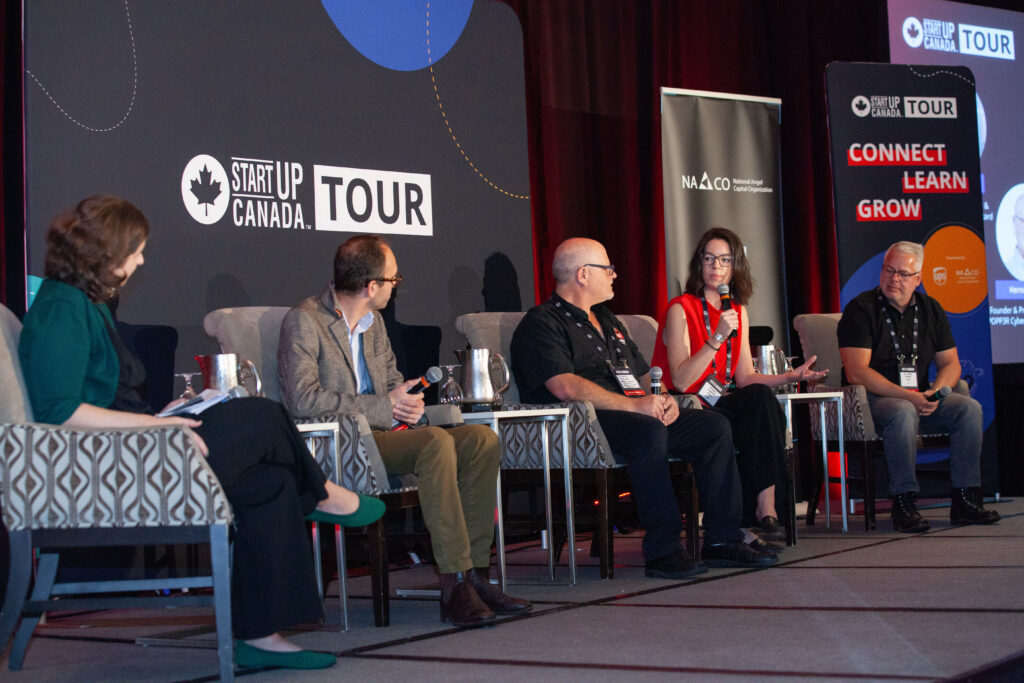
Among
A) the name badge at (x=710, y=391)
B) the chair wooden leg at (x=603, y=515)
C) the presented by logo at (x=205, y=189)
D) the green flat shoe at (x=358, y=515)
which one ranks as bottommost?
the chair wooden leg at (x=603, y=515)

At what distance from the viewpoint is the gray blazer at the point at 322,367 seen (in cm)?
318

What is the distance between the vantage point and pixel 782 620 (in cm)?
276

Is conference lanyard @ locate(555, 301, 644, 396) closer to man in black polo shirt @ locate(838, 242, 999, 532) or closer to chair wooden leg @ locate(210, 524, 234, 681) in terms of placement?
man in black polo shirt @ locate(838, 242, 999, 532)

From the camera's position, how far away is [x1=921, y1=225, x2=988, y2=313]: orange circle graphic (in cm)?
570

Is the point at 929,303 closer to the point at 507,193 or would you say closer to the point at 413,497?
the point at 507,193

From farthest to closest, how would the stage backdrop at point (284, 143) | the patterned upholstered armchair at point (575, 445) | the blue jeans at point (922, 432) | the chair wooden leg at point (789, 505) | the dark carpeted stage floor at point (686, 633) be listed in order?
the blue jeans at point (922, 432), the chair wooden leg at point (789, 505), the patterned upholstered armchair at point (575, 445), the stage backdrop at point (284, 143), the dark carpeted stage floor at point (686, 633)

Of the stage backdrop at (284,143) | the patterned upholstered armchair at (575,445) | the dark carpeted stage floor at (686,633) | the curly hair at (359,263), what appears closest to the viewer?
the dark carpeted stage floor at (686,633)

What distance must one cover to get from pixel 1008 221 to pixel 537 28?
3104mm

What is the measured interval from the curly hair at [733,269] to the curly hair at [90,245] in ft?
8.23

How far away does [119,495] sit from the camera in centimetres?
231

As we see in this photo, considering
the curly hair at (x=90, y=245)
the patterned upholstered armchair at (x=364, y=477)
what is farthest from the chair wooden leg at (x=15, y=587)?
the patterned upholstered armchair at (x=364, y=477)

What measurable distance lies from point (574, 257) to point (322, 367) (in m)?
1.13

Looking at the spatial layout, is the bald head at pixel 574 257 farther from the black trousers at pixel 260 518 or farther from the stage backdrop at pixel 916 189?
the stage backdrop at pixel 916 189

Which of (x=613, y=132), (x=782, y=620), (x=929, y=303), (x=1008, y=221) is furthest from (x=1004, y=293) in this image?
(x=782, y=620)
